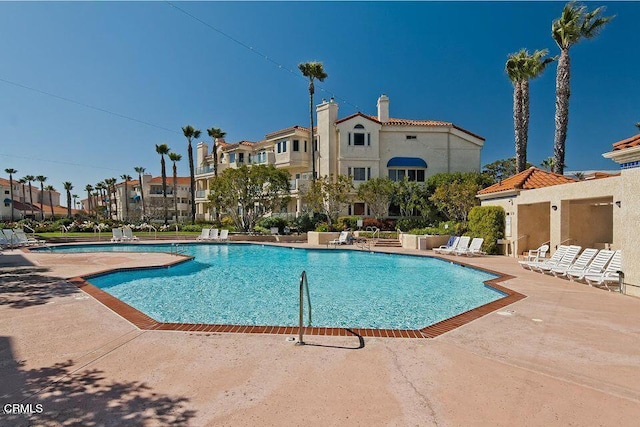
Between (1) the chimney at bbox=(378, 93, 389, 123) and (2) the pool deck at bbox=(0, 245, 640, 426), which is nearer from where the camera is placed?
(2) the pool deck at bbox=(0, 245, 640, 426)

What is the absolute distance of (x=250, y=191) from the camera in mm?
30719

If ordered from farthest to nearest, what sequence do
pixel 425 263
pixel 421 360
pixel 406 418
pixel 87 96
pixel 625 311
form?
pixel 87 96 < pixel 425 263 < pixel 625 311 < pixel 421 360 < pixel 406 418

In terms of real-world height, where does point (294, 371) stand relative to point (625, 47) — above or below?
below

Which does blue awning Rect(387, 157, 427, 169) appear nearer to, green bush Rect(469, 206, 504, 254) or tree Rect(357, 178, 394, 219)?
tree Rect(357, 178, 394, 219)

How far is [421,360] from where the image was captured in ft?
15.8

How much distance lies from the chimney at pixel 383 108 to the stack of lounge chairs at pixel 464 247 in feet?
70.7

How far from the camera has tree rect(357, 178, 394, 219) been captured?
3241cm

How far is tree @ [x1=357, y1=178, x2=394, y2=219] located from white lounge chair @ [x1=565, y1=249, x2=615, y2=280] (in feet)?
70.6

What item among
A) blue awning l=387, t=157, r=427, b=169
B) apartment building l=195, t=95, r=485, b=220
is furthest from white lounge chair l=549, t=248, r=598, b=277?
blue awning l=387, t=157, r=427, b=169

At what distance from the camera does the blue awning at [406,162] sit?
36844 millimetres

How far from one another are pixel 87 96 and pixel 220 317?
24.7m

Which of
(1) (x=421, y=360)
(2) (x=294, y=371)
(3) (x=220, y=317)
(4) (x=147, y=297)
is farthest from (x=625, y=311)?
(4) (x=147, y=297)

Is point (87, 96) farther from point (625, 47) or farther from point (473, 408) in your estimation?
point (625, 47)

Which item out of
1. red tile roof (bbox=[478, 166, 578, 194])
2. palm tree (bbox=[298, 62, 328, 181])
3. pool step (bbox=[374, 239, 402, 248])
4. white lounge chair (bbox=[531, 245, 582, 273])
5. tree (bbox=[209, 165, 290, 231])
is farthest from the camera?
palm tree (bbox=[298, 62, 328, 181])
